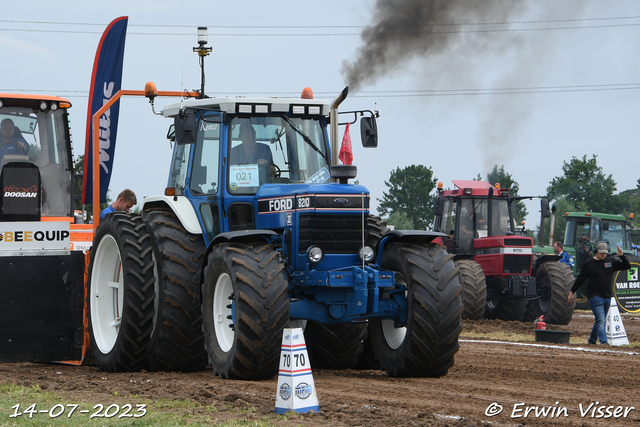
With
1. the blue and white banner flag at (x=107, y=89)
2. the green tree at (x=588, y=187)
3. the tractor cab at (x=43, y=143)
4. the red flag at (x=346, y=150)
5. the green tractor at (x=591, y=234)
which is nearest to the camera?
the red flag at (x=346, y=150)

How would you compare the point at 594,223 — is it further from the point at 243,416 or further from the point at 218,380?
the point at 243,416

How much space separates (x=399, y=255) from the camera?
7.88m

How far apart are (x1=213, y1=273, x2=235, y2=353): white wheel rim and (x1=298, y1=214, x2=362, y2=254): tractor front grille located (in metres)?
0.80

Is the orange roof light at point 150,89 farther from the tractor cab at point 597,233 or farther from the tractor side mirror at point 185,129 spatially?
the tractor cab at point 597,233

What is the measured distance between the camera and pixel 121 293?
30.7 ft

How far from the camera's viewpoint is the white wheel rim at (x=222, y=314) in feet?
25.8

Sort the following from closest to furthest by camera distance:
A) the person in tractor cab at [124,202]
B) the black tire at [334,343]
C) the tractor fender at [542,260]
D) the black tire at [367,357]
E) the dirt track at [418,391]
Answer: the dirt track at [418,391], the black tire at [334,343], the black tire at [367,357], the person in tractor cab at [124,202], the tractor fender at [542,260]

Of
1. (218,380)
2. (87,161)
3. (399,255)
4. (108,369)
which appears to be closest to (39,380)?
(108,369)

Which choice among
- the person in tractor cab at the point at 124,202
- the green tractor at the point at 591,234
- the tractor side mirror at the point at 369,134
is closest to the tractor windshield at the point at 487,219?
the green tractor at the point at 591,234

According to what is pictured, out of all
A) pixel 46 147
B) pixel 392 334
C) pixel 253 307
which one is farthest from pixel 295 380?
pixel 46 147

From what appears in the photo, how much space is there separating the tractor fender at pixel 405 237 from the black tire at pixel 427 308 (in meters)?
0.08

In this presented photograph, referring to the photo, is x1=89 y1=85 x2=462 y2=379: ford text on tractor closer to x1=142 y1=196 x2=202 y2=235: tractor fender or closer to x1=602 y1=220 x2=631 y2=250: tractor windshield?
x1=142 y1=196 x2=202 y2=235: tractor fender

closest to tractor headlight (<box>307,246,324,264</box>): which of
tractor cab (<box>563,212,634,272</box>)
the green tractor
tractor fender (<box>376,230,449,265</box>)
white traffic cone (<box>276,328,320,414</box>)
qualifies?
tractor fender (<box>376,230,449,265</box>)

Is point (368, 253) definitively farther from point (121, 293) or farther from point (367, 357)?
point (121, 293)
